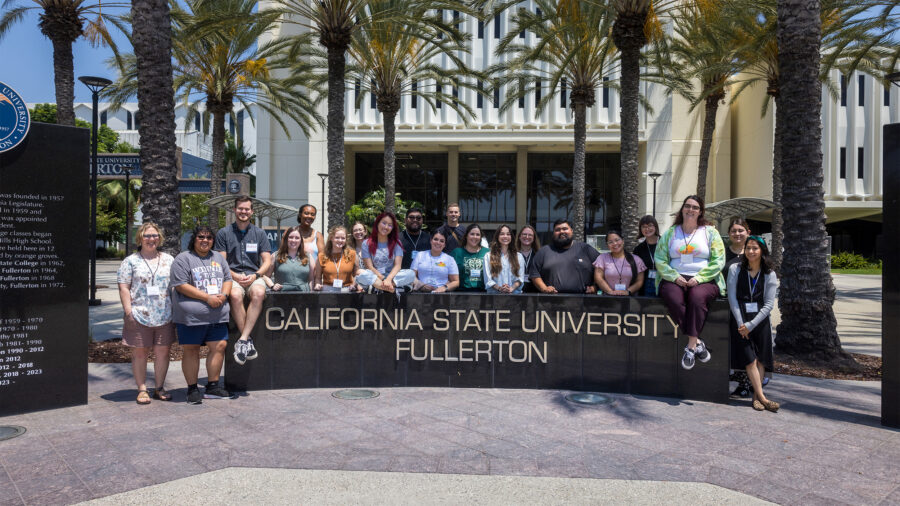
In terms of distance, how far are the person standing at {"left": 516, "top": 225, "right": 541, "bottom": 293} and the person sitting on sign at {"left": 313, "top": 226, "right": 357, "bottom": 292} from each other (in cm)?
218

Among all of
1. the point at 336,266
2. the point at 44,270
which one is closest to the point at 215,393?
the point at 336,266

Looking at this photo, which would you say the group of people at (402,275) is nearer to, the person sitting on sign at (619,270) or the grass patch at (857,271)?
the person sitting on sign at (619,270)

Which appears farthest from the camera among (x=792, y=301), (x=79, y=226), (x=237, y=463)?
(x=792, y=301)

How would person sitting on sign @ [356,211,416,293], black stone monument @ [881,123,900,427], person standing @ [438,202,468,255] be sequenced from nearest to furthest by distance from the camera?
1. black stone monument @ [881,123,900,427]
2. person sitting on sign @ [356,211,416,293]
3. person standing @ [438,202,468,255]

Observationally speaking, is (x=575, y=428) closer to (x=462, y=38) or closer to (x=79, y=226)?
(x=79, y=226)

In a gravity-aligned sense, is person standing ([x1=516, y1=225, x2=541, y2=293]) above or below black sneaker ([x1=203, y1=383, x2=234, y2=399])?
above

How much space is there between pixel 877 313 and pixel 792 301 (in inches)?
351

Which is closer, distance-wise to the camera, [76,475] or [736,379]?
[76,475]

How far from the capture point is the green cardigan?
6.33 m

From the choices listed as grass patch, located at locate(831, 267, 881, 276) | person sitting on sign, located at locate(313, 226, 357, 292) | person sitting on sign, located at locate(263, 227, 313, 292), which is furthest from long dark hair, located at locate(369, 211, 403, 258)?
grass patch, located at locate(831, 267, 881, 276)

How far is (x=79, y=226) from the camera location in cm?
610

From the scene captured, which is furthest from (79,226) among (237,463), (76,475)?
(237,463)

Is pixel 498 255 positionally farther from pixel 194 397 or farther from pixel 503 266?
pixel 194 397

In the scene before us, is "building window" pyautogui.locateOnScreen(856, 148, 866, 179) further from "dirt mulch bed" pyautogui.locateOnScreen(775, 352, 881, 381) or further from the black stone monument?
the black stone monument
